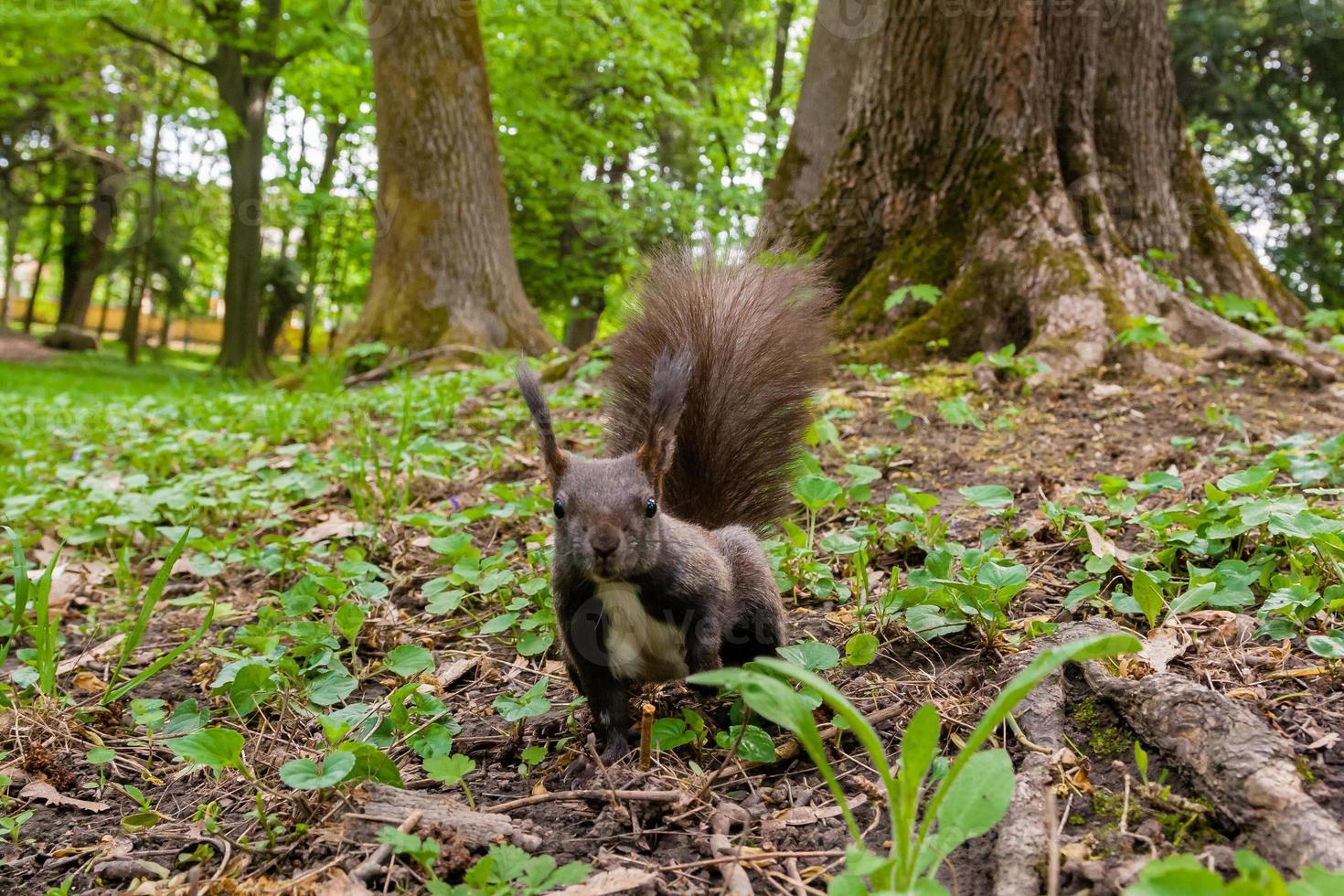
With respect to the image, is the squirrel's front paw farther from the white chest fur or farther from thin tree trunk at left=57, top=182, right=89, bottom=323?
thin tree trunk at left=57, top=182, right=89, bottom=323

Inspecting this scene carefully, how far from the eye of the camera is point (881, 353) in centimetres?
412

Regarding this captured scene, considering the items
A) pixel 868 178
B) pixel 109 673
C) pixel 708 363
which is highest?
pixel 868 178

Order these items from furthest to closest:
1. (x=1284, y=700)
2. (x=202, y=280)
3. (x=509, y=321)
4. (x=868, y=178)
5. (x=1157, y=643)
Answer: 1. (x=202, y=280)
2. (x=509, y=321)
3. (x=868, y=178)
4. (x=1157, y=643)
5. (x=1284, y=700)

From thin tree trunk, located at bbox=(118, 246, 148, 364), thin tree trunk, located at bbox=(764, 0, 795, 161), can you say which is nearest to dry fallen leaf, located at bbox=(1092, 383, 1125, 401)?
thin tree trunk, located at bbox=(764, 0, 795, 161)

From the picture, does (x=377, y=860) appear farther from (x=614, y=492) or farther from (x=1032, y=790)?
(x=1032, y=790)

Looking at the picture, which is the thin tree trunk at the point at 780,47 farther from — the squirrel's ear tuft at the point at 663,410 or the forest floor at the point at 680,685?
the squirrel's ear tuft at the point at 663,410

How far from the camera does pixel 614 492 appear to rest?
63.9 inches

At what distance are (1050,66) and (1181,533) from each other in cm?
298

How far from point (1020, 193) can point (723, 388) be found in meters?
2.62

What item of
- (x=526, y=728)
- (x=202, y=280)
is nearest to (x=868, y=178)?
(x=526, y=728)

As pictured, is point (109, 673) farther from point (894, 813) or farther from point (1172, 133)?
Result: point (1172, 133)

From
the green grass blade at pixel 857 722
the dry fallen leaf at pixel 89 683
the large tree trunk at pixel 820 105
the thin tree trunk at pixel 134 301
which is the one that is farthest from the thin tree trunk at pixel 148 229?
the green grass blade at pixel 857 722

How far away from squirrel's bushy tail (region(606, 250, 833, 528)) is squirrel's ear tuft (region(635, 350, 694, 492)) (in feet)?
1.20

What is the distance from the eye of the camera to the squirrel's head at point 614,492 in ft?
5.13
